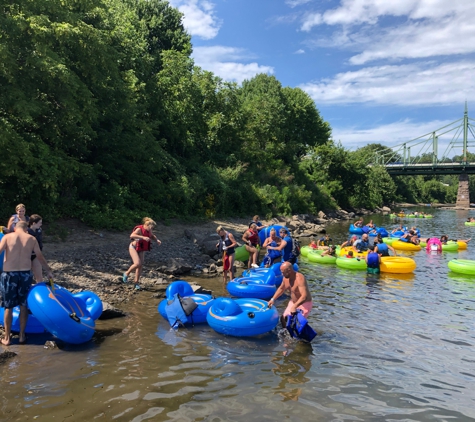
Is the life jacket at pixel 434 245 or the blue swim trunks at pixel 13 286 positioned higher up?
the blue swim trunks at pixel 13 286

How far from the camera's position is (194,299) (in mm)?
7691

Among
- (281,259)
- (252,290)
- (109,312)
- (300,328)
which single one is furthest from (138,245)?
(300,328)

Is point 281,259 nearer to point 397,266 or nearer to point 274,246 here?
point 274,246

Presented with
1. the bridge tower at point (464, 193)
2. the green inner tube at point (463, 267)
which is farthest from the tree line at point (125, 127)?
the bridge tower at point (464, 193)

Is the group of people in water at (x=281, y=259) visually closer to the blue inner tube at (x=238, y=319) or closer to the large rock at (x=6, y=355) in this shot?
the blue inner tube at (x=238, y=319)

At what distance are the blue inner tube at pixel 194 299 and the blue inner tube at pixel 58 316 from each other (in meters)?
1.67

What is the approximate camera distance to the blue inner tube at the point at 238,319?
6.72 meters

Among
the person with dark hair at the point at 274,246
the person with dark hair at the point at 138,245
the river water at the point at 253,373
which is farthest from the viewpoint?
the person with dark hair at the point at 274,246

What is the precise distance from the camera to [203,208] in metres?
20.4

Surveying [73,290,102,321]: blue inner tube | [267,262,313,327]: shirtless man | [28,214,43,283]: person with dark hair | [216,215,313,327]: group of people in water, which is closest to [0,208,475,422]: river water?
[73,290,102,321]: blue inner tube

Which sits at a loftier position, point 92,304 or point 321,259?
point 92,304

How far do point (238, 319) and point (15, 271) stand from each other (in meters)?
3.48

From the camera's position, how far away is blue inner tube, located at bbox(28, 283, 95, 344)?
5.63 m

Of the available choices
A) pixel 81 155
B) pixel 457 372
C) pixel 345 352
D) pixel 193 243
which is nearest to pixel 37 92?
pixel 81 155
